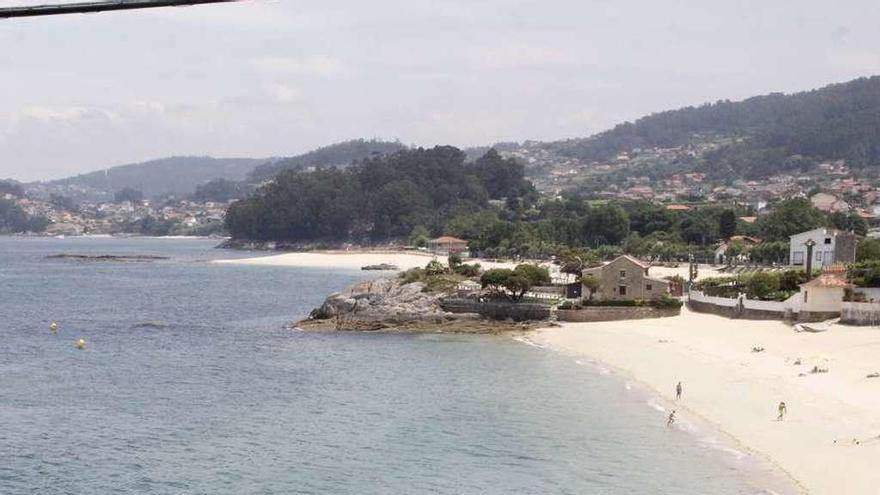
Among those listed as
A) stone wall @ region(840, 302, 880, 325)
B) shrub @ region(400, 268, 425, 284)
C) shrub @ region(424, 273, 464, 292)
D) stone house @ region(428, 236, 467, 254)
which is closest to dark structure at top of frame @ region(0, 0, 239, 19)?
stone wall @ region(840, 302, 880, 325)

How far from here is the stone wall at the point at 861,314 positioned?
138 ft

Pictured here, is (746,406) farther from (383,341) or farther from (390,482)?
(383,341)

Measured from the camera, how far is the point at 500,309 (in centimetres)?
5738

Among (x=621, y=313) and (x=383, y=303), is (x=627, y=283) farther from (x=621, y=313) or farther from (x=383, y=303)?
(x=383, y=303)

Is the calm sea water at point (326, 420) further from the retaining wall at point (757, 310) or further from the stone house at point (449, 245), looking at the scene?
the stone house at point (449, 245)

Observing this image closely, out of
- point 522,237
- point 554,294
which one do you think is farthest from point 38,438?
point 522,237

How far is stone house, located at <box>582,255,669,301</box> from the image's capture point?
57.0 m

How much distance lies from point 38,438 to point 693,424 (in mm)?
18909

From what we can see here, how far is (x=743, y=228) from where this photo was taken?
386 feet

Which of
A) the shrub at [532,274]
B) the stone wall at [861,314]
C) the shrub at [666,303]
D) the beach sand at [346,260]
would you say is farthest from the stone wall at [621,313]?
the beach sand at [346,260]

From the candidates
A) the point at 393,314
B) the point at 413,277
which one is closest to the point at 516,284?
the point at 393,314

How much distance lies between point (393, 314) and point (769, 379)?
2764 centimetres

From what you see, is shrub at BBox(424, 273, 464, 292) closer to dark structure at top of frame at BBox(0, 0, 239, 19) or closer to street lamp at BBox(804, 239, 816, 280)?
street lamp at BBox(804, 239, 816, 280)

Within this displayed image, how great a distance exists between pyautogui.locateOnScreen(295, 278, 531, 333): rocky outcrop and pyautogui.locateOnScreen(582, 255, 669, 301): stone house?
19.8 ft
